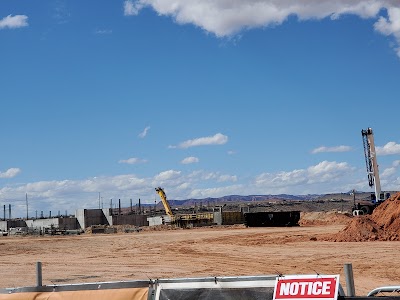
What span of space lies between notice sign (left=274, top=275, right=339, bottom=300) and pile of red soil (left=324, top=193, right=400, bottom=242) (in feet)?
95.4

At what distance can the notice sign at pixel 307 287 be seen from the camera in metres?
5.14

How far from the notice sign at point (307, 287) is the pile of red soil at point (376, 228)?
29.1 meters

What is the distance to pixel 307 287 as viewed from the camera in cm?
523

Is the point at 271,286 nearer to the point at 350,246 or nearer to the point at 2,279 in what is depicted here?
the point at 2,279

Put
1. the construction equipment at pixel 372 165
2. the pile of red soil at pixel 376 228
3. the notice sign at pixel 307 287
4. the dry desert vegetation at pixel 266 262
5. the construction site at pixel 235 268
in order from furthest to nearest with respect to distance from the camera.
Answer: the construction equipment at pixel 372 165 → the pile of red soil at pixel 376 228 → the dry desert vegetation at pixel 266 262 → the construction site at pixel 235 268 → the notice sign at pixel 307 287

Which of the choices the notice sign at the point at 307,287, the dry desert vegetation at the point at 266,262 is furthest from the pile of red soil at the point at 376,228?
the notice sign at the point at 307,287

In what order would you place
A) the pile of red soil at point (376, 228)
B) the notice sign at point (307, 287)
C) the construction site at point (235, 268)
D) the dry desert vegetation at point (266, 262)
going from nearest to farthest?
the notice sign at point (307, 287)
the construction site at point (235, 268)
the dry desert vegetation at point (266, 262)
the pile of red soil at point (376, 228)

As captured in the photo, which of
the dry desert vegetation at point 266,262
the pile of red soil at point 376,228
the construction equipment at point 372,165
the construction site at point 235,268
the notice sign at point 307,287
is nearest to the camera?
the notice sign at point 307,287

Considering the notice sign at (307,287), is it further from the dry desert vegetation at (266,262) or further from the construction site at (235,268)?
the dry desert vegetation at (266,262)

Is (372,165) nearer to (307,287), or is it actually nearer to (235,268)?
(235,268)

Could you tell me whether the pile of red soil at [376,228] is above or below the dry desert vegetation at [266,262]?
above

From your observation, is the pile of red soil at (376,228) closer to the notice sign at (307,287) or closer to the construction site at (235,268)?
the construction site at (235,268)

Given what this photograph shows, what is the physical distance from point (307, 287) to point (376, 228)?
1230 inches

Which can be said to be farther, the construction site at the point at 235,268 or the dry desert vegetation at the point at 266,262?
the dry desert vegetation at the point at 266,262
